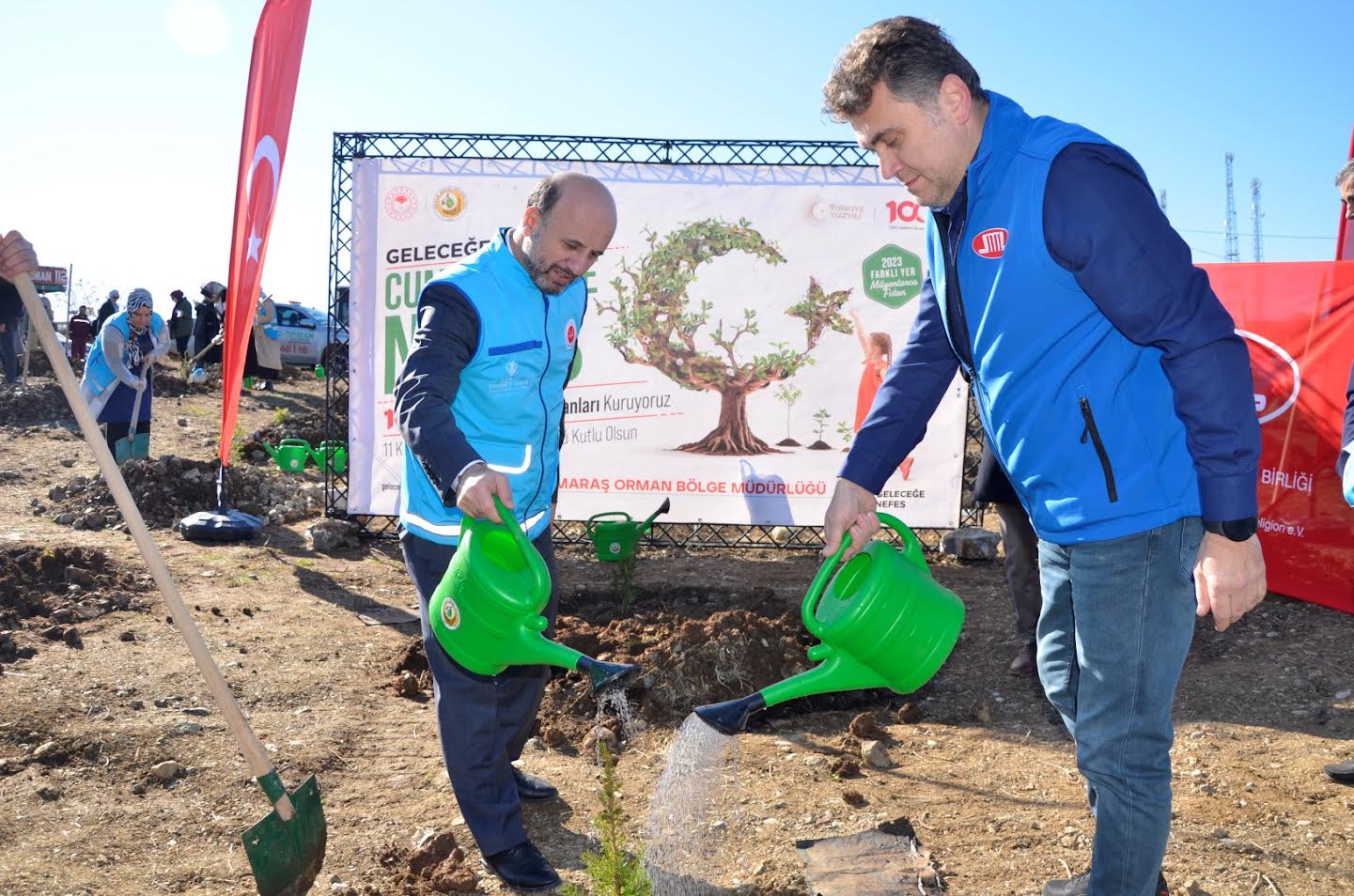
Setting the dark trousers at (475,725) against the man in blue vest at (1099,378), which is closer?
the man in blue vest at (1099,378)

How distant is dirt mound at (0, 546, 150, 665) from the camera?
5215mm

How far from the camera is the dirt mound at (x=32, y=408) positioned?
1402 cm

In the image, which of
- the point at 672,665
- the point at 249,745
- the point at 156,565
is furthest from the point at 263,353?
the point at 249,745

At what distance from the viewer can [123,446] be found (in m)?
8.63

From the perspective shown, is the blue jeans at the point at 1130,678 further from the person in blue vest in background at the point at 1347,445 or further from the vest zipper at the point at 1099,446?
the person in blue vest in background at the point at 1347,445

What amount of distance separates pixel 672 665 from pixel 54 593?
3732 millimetres

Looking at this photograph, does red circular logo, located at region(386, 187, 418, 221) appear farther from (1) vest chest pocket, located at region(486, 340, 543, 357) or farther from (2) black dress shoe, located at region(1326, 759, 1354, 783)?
(2) black dress shoe, located at region(1326, 759, 1354, 783)

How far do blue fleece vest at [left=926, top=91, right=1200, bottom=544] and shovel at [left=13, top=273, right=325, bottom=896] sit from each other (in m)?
2.01

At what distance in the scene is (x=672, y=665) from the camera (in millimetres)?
4637

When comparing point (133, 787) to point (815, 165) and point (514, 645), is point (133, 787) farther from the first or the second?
point (815, 165)

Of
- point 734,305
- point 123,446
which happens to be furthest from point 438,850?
point 123,446

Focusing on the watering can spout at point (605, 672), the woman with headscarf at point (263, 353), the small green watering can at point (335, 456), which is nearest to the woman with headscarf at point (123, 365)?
the small green watering can at point (335, 456)

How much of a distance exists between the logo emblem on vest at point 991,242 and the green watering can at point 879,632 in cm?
65

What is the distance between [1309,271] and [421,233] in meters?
5.40
